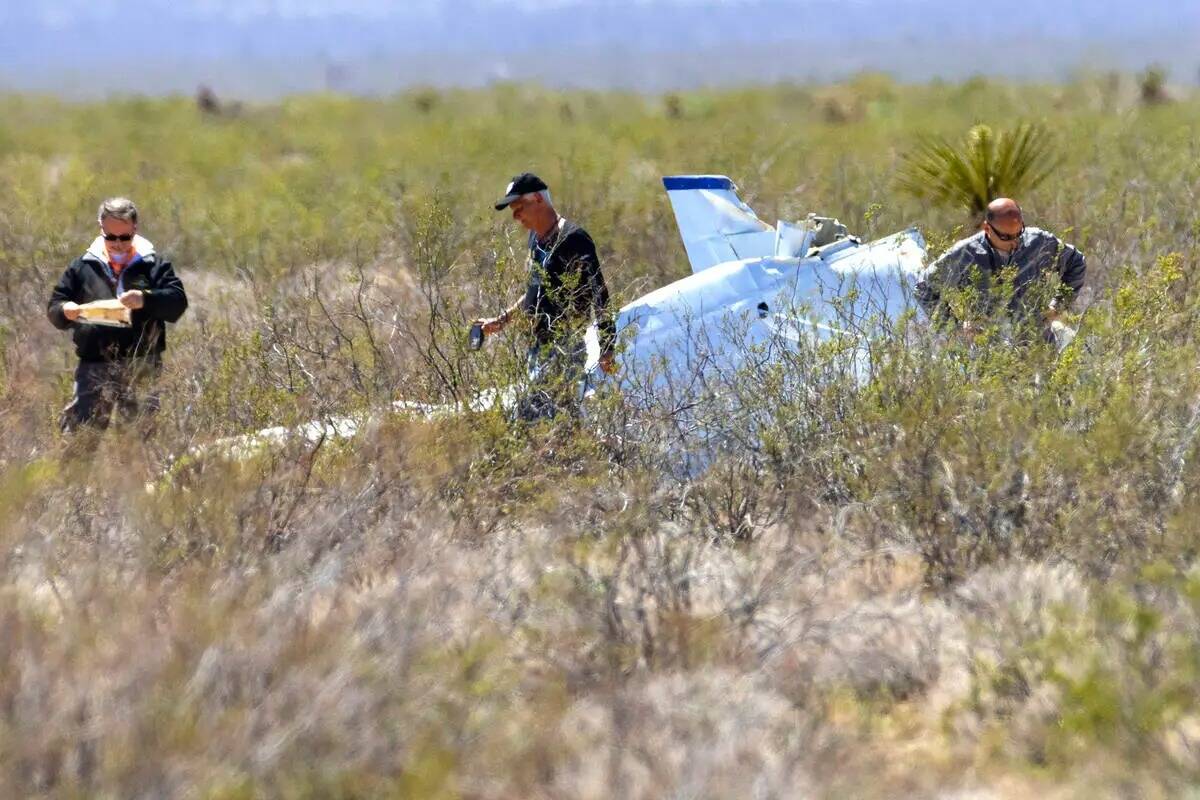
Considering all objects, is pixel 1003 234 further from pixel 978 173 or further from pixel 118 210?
pixel 978 173

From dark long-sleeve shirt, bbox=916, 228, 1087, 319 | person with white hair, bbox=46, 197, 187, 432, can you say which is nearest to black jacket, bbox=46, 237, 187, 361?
person with white hair, bbox=46, 197, 187, 432

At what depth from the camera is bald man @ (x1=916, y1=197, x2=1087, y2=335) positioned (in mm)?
6145

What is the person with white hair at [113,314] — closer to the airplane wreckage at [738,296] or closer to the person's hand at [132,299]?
the person's hand at [132,299]

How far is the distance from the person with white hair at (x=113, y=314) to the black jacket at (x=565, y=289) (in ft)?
5.01

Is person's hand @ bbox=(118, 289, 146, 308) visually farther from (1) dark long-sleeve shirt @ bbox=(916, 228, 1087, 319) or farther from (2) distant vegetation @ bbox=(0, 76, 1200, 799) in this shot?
(1) dark long-sleeve shirt @ bbox=(916, 228, 1087, 319)

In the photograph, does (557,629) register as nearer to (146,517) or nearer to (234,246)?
(146,517)

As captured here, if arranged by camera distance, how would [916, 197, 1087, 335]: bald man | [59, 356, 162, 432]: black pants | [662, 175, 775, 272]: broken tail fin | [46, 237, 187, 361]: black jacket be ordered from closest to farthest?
1. [916, 197, 1087, 335]: bald man
2. [59, 356, 162, 432]: black pants
3. [46, 237, 187, 361]: black jacket
4. [662, 175, 775, 272]: broken tail fin

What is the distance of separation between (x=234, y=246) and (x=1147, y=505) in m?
8.79

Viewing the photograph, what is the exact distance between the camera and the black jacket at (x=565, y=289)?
6.01 m

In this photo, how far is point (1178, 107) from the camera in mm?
22812

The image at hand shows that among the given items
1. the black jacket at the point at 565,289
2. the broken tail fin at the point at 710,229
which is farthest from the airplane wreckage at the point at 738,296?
the black jacket at the point at 565,289

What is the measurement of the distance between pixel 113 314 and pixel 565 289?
74.5 inches

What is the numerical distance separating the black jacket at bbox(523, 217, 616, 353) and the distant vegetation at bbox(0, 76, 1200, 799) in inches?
7.0

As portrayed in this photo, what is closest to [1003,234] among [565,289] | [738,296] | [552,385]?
[738,296]
